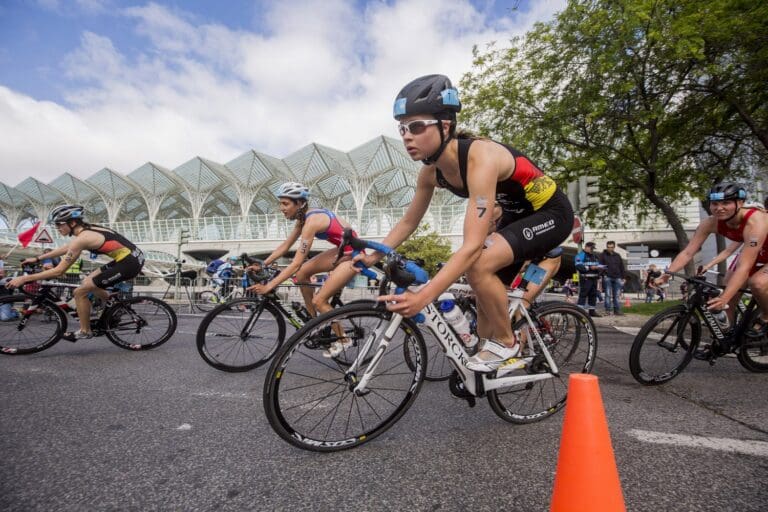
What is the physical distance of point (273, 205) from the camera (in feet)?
203

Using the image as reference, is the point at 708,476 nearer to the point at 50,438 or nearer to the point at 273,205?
the point at 50,438

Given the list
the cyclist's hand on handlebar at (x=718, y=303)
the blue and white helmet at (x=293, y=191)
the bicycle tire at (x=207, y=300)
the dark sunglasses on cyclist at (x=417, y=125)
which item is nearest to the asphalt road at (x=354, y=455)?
the cyclist's hand on handlebar at (x=718, y=303)

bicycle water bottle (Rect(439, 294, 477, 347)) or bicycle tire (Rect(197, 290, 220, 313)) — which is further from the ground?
bicycle water bottle (Rect(439, 294, 477, 347))

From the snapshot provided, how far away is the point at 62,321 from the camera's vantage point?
4918mm

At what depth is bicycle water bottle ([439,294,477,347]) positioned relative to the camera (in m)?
2.38

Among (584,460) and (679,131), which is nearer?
(584,460)

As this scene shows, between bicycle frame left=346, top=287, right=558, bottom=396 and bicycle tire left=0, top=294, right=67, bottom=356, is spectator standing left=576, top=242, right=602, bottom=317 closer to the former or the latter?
bicycle frame left=346, top=287, right=558, bottom=396

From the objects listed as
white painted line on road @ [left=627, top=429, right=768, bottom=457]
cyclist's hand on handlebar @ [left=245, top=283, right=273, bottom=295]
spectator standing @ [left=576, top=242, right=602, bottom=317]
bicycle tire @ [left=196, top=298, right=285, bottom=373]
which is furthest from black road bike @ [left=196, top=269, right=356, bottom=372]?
spectator standing @ [left=576, top=242, right=602, bottom=317]

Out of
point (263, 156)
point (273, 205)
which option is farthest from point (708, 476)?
point (273, 205)

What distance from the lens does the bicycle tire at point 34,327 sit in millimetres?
4875

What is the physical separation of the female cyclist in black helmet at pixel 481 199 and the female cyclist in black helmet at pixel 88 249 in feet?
14.9

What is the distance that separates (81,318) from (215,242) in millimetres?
52215

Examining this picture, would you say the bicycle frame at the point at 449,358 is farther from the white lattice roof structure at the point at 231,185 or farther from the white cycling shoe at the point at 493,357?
the white lattice roof structure at the point at 231,185

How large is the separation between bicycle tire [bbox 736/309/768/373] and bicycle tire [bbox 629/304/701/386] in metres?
0.56
